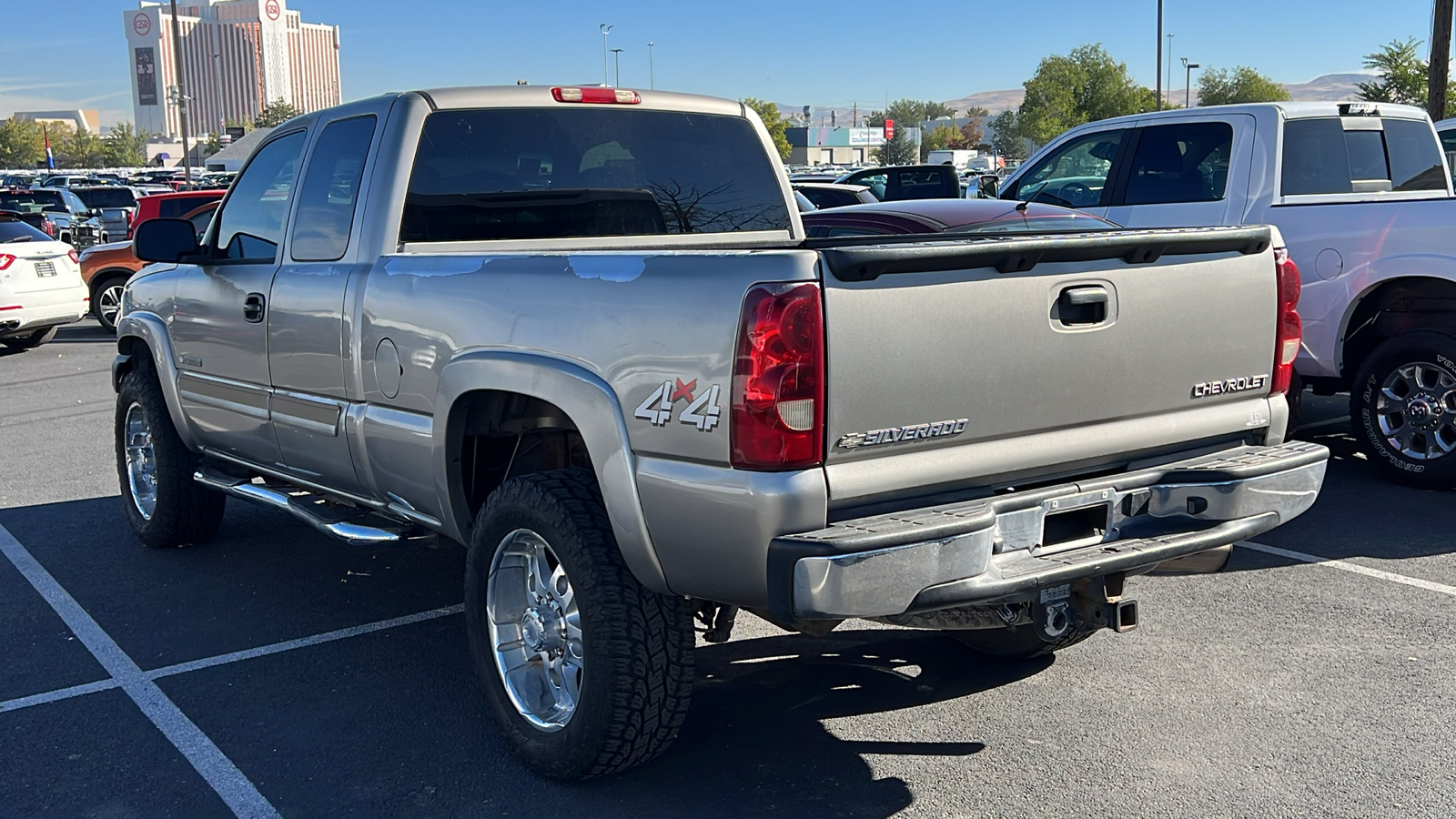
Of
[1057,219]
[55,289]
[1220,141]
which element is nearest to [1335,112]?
[1220,141]

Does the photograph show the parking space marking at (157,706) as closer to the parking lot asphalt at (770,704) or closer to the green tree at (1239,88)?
the parking lot asphalt at (770,704)

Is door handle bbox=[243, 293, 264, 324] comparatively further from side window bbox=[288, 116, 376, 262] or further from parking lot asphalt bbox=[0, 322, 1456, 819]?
parking lot asphalt bbox=[0, 322, 1456, 819]

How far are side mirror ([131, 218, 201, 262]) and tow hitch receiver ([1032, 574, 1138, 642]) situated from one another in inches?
152

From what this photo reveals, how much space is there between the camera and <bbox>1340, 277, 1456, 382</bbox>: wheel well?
7.04 meters

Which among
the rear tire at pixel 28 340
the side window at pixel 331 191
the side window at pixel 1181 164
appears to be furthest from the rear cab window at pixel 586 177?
the rear tire at pixel 28 340

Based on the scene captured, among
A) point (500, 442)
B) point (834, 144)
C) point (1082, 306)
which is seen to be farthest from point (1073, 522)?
point (834, 144)

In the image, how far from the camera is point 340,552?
20.7 feet

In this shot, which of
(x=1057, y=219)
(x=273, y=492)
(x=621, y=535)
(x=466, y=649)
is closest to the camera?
(x=621, y=535)

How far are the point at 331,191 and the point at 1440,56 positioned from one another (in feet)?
55.6

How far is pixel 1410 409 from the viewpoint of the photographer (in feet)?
23.4

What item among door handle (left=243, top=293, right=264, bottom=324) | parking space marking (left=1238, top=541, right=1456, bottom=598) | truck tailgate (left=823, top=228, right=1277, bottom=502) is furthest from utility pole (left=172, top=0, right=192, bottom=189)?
truck tailgate (left=823, top=228, right=1277, bottom=502)

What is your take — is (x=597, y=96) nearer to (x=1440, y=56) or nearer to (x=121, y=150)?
(x=1440, y=56)

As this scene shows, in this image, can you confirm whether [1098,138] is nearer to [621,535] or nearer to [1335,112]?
[1335,112]

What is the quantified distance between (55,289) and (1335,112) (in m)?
12.9
